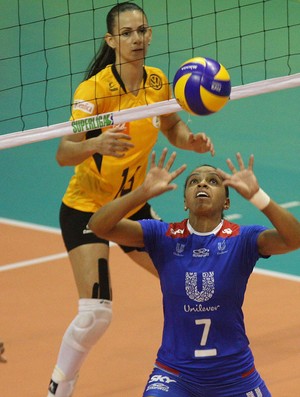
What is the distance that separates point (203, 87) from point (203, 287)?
1.54 metres

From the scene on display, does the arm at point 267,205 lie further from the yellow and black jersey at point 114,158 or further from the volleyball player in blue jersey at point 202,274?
the yellow and black jersey at point 114,158

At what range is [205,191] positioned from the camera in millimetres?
6621

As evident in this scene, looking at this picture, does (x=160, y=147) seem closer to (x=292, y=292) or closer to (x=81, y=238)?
(x=292, y=292)

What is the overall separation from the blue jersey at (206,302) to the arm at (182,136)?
1206mm

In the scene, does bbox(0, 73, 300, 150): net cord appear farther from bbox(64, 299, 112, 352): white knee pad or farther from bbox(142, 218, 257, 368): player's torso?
bbox(142, 218, 257, 368): player's torso

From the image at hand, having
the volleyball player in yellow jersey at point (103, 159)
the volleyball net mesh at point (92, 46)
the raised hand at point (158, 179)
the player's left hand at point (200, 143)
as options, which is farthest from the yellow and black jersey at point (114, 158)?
the volleyball net mesh at point (92, 46)

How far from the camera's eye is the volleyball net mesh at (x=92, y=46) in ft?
52.9

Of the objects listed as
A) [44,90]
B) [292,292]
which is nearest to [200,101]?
[292,292]

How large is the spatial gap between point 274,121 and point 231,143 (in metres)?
1.19

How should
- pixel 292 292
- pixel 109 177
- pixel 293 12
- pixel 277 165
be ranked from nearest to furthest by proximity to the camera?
pixel 109 177, pixel 292 292, pixel 277 165, pixel 293 12

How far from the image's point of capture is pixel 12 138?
7906 mm

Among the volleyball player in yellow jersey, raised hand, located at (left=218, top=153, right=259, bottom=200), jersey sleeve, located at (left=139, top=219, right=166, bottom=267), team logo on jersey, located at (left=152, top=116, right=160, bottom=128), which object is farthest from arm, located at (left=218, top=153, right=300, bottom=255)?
team logo on jersey, located at (left=152, top=116, right=160, bottom=128)

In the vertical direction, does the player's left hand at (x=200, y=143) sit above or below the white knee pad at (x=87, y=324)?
above

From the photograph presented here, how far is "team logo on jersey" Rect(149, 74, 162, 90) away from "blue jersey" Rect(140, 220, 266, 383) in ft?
6.08
